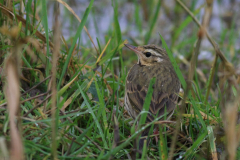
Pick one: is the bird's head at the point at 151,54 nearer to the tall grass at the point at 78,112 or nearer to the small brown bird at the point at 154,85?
the small brown bird at the point at 154,85

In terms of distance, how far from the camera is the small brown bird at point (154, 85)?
14.1 ft

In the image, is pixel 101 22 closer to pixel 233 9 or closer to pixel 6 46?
pixel 233 9

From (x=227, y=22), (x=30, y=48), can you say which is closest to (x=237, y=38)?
(x=227, y=22)

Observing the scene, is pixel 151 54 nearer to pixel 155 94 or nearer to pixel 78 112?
pixel 155 94

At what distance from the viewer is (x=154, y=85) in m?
4.60

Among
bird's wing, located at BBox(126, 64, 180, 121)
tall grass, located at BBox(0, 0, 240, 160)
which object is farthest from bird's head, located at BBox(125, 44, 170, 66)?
bird's wing, located at BBox(126, 64, 180, 121)

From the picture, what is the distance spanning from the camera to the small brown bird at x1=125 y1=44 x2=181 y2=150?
429 cm

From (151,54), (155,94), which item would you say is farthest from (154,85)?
(151,54)

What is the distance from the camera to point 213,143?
3.81m

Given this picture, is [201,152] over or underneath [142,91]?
underneath

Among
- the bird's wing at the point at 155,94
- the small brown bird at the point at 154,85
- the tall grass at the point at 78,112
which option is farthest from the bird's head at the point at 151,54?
the bird's wing at the point at 155,94

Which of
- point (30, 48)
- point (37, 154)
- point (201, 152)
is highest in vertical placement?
point (30, 48)

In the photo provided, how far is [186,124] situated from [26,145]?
6.72ft

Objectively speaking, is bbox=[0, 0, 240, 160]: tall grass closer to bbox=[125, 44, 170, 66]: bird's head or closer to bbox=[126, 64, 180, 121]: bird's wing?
bbox=[126, 64, 180, 121]: bird's wing
